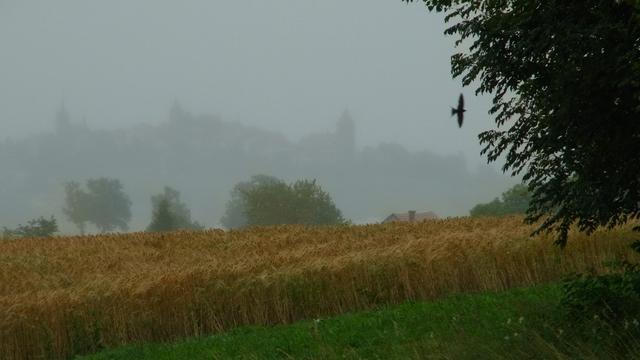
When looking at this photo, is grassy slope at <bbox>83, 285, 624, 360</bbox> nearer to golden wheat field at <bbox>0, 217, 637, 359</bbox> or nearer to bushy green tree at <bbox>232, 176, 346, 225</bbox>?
golden wheat field at <bbox>0, 217, 637, 359</bbox>

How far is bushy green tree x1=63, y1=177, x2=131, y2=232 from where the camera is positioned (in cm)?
13500

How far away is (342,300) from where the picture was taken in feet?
46.7

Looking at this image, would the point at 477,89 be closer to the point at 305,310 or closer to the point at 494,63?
the point at 494,63

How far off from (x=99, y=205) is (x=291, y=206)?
66.7 metres

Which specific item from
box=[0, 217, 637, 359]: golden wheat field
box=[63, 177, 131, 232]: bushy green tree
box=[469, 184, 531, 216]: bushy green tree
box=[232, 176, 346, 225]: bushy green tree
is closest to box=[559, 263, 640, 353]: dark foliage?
box=[0, 217, 637, 359]: golden wheat field

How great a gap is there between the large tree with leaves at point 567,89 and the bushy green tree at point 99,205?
13626 centimetres

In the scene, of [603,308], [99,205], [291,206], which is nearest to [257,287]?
[603,308]

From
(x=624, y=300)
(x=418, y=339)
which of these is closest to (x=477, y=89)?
(x=624, y=300)

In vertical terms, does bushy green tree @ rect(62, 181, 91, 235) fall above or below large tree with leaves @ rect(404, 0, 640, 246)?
above

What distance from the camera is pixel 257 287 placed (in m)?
13.8

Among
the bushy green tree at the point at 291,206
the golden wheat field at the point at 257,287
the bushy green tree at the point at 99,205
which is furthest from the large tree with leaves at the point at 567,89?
the bushy green tree at the point at 99,205

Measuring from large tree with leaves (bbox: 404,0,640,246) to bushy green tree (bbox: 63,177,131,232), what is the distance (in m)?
136

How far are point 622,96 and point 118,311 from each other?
10.6 meters

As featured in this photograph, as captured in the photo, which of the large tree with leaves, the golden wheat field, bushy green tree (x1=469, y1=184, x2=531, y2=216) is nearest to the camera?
the large tree with leaves
